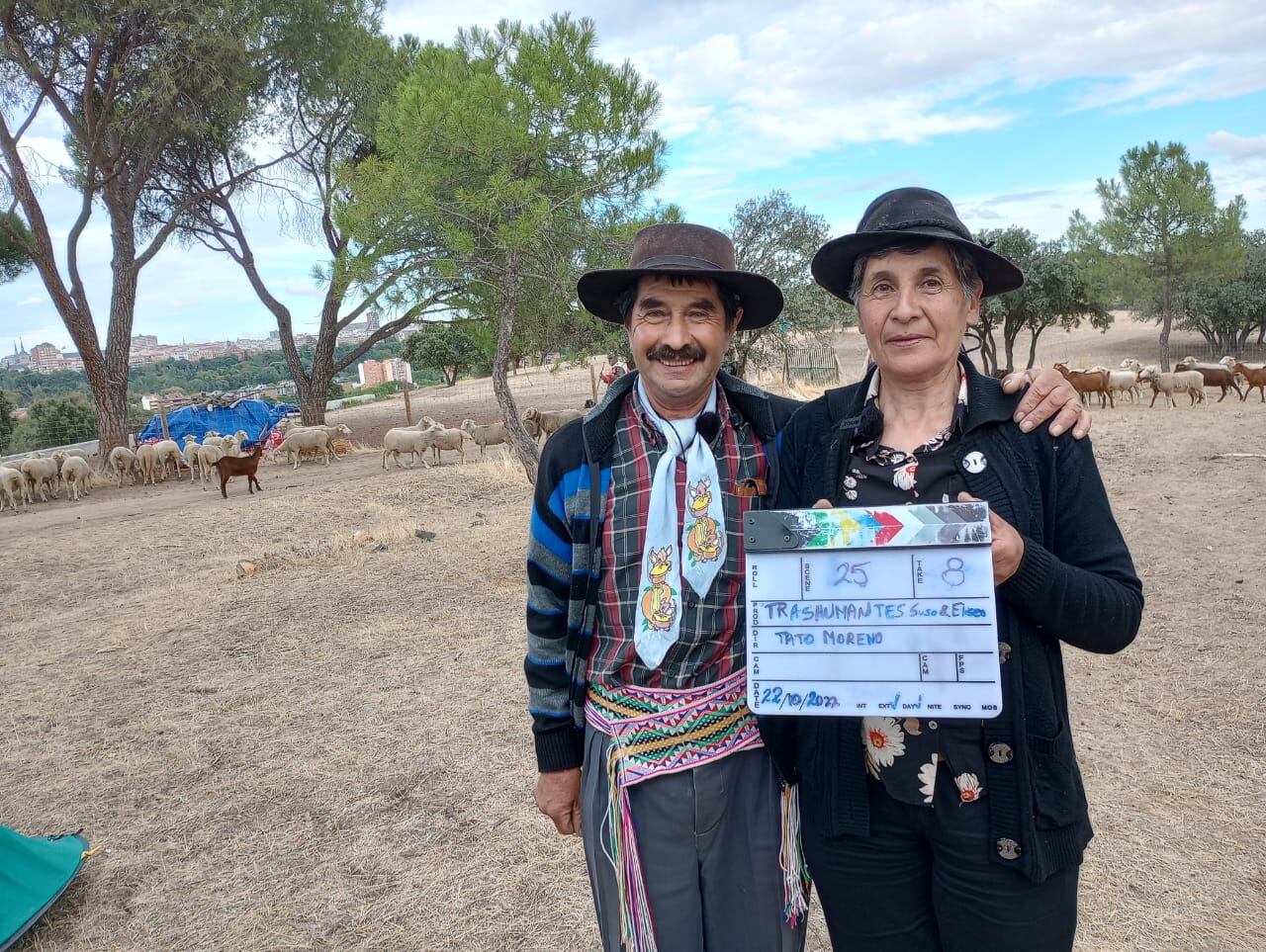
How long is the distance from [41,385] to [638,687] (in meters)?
74.9

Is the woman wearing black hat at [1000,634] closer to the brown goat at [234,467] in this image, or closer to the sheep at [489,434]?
the brown goat at [234,467]

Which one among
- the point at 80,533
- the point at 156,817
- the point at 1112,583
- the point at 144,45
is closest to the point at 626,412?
the point at 1112,583

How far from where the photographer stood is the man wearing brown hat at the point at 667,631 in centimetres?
185

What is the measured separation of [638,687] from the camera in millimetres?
1892

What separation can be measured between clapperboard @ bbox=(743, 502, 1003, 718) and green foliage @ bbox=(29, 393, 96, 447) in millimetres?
29652

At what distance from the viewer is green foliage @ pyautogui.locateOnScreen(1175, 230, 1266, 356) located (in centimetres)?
2941

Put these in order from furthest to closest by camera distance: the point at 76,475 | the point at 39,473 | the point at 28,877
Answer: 1. the point at 76,475
2. the point at 39,473
3. the point at 28,877

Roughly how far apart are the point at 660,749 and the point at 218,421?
894 inches


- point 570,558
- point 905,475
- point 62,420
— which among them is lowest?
point 570,558

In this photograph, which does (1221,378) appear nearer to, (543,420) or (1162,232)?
(1162,232)

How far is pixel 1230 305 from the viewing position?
97.7 feet

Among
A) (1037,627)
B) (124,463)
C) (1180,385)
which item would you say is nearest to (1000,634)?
(1037,627)

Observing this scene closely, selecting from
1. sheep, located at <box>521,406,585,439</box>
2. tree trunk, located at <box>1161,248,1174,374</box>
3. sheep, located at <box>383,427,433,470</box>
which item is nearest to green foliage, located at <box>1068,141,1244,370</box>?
tree trunk, located at <box>1161,248,1174,374</box>

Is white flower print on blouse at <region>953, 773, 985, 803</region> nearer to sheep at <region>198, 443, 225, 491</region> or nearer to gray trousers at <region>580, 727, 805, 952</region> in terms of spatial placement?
gray trousers at <region>580, 727, 805, 952</region>
